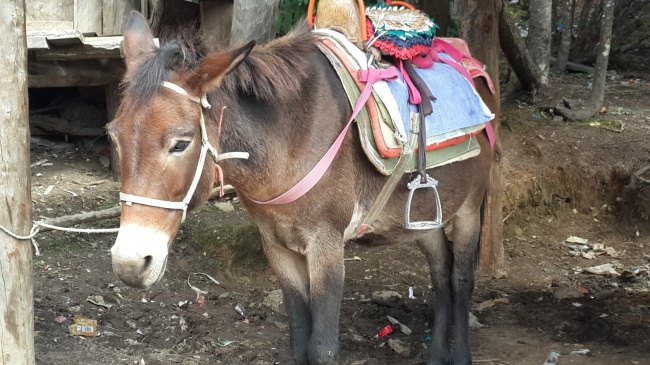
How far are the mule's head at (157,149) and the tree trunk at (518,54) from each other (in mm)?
3957

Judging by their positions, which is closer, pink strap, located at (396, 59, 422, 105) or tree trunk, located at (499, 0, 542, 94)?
pink strap, located at (396, 59, 422, 105)

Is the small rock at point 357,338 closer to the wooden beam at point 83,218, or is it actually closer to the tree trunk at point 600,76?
the wooden beam at point 83,218

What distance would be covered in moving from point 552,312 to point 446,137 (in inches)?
86.7

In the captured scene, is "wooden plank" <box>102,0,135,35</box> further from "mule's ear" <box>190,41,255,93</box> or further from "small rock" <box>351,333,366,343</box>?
"mule's ear" <box>190,41,255,93</box>

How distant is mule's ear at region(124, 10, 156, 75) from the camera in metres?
3.29

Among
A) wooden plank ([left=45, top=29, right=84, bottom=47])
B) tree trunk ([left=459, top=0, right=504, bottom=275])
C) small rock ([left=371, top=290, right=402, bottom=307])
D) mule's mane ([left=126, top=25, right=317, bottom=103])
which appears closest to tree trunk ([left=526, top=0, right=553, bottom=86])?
tree trunk ([left=459, top=0, right=504, bottom=275])

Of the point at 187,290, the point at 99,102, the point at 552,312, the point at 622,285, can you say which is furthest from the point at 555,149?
the point at 99,102

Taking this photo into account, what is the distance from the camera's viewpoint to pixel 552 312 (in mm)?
5832

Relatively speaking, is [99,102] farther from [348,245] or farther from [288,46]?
[288,46]

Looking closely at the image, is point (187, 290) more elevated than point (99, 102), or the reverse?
point (99, 102)

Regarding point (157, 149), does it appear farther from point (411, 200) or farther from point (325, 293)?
point (411, 200)

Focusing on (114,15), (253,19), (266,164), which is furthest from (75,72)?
(266,164)

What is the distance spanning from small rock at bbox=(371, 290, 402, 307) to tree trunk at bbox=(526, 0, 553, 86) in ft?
11.2

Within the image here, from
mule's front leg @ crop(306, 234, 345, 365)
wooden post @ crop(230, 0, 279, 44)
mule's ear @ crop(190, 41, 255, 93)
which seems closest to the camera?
mule's ear @ crop(190, 41, 255, 93)
